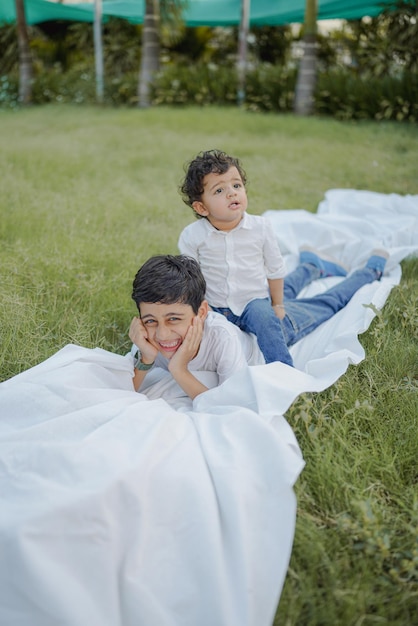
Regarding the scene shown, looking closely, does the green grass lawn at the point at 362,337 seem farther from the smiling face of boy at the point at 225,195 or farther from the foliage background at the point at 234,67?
the foliage background at the point at 234,67

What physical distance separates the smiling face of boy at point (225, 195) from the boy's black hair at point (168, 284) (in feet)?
1.57

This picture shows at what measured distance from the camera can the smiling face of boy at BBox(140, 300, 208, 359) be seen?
2523mm

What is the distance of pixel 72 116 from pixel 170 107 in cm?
187

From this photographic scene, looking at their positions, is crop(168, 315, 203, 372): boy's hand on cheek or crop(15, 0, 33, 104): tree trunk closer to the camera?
crop(168, 315, 203, 372): boy's hand on cheek

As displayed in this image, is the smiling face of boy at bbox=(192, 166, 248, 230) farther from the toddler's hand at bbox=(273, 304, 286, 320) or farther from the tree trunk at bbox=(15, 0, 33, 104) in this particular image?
the tree trunk at bbox=(15, 0, 33, 104)

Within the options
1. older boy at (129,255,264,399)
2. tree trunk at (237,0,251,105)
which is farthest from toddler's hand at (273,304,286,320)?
tree trunk at (237,0,251,105)

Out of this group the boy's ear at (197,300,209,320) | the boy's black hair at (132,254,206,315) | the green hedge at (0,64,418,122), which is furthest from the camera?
the green hedge at (0,64,418,122)

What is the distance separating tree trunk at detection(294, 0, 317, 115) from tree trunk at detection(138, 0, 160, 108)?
9.76 feet

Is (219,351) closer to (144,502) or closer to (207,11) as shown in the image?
(144,502)

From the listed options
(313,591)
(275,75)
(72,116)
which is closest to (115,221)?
(313,591)

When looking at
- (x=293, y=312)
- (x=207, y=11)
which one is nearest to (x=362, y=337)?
(x=293, y=312)

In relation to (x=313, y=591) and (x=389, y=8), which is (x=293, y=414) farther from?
(x=389, y=8)

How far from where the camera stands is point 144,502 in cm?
179

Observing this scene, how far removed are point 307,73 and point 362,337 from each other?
29.1 feet
